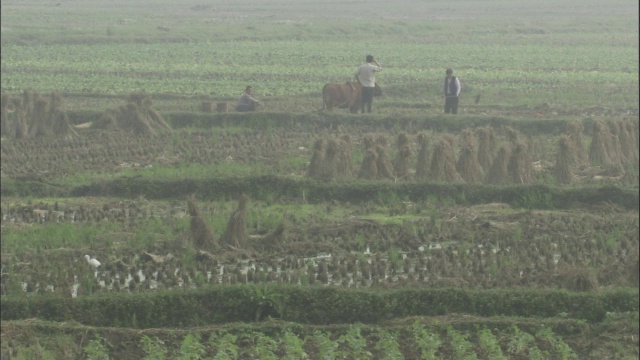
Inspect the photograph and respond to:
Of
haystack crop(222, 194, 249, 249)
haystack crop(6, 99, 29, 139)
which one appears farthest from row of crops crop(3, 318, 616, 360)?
haystack crop(6, 99, 29, 139)

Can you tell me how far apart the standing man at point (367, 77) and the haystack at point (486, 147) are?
5637 millimetres

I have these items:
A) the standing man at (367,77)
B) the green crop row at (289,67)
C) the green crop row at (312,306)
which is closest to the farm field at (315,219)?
the green crop row at (312,306)

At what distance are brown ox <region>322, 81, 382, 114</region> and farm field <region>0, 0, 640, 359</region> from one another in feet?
1.87

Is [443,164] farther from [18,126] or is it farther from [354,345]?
[18,126]

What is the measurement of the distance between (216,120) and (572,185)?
29.0 ft

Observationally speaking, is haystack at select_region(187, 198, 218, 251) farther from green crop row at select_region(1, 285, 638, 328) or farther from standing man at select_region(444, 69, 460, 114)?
standing man at select_region(444, 69, 460, 114)

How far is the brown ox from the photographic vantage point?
82.2ft

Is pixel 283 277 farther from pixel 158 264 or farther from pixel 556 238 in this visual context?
pixel 556 238

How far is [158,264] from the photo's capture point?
14.0 meters

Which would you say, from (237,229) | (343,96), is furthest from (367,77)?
(237,229)

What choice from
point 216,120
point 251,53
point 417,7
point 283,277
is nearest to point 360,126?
point 216,120

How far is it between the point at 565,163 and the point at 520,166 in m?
0.84

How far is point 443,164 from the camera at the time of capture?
18297 millimetres

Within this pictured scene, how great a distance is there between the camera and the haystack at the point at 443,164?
18250mm
